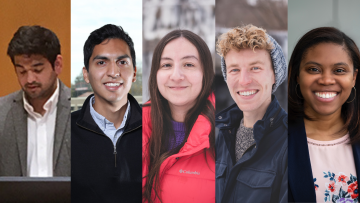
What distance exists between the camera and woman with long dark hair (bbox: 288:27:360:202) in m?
3.87

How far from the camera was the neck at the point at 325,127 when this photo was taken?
400 cm

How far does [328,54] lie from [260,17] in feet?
3.49

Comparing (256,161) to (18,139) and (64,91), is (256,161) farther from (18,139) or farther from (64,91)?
(18,139)

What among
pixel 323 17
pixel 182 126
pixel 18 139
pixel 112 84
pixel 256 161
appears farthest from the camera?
pixel 18 139

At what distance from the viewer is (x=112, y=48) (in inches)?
152

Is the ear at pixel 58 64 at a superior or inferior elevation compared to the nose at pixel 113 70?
superior

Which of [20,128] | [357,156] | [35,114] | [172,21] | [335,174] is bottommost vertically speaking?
[335,174]

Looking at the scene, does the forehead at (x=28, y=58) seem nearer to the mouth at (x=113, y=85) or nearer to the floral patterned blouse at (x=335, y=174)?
the mouth at (x=113, y=85)

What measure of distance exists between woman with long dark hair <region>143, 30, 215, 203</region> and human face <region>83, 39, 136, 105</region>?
14.0 inches

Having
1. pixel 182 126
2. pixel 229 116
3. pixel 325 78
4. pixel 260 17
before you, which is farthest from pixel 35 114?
pixel 325 78

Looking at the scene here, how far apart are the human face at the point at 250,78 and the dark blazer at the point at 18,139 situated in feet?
8.28

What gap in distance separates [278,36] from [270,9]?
13.8 inches

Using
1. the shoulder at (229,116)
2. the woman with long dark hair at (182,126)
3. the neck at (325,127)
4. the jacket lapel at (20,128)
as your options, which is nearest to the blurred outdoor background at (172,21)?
the woman with long dark hair at (182,126)

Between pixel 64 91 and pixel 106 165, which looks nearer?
pixel 106 165
